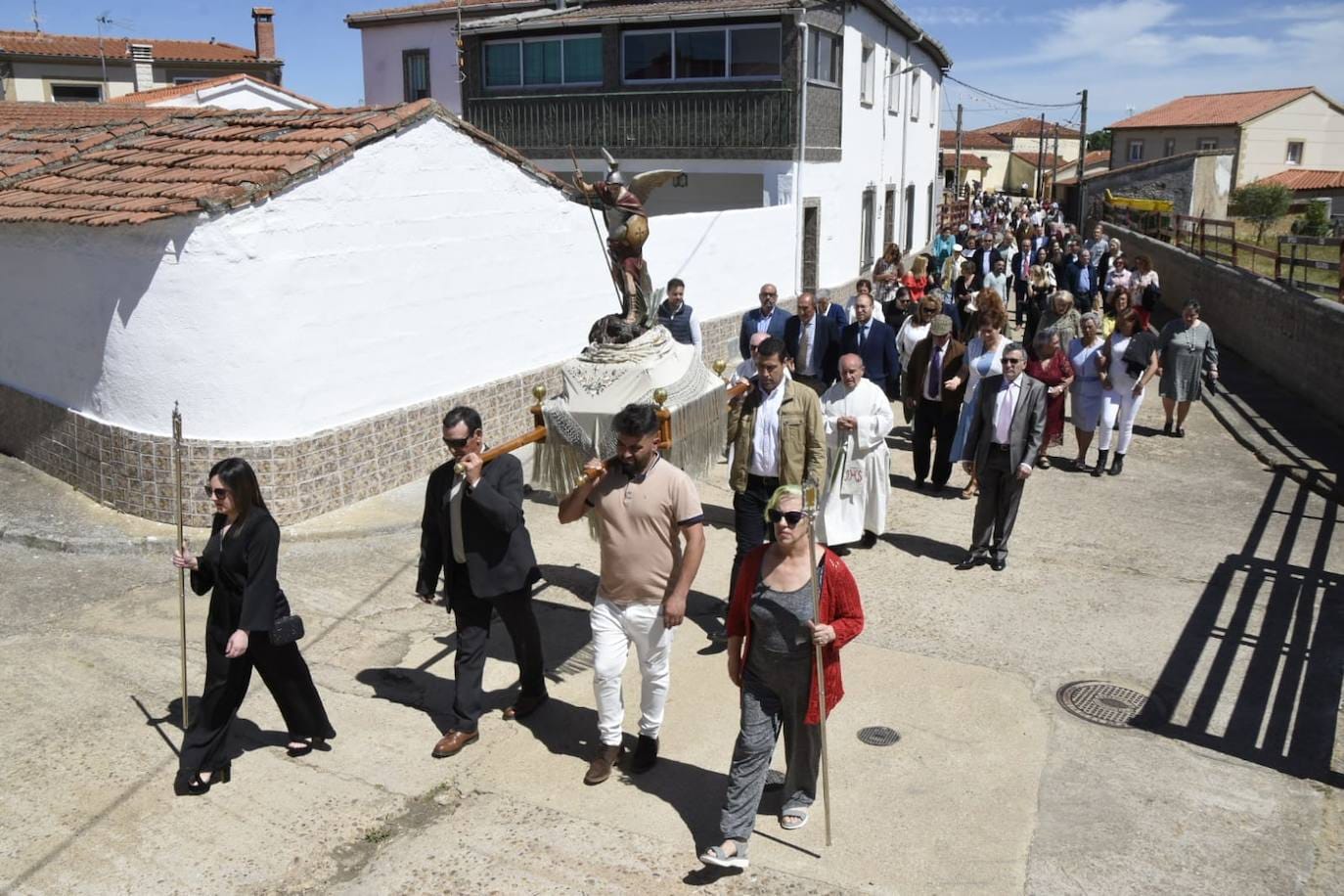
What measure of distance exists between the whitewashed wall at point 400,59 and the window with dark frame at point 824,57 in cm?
846

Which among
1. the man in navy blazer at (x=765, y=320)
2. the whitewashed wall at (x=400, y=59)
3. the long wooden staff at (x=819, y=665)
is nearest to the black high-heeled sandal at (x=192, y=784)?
the long wooden staff at (x=819, y=665)

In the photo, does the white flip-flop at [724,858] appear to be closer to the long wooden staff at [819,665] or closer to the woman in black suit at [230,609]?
the long wooden staff at [819,665]

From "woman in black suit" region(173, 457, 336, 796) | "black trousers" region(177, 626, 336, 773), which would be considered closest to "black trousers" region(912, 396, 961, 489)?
"black trousers" region(177, 626, 336, 773)

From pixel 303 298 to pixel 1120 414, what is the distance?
7722 mm

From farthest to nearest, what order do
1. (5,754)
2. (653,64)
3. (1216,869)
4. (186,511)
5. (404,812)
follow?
(653,64)
(186,511)
(5,754)
(404,812)
(1216,869)

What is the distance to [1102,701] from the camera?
6355 millimetres

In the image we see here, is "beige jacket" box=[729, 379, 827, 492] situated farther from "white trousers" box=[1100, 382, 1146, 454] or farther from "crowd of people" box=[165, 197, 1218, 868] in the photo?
"white trousers" box=[1100, 382, 1146, 454]

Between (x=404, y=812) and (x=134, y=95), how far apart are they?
24689 millimetres

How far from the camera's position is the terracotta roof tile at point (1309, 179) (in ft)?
167

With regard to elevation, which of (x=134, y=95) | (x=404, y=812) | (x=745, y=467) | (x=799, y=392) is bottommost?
(x=404, y=812)

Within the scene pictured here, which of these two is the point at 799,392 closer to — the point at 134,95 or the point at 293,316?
the point at 293,316

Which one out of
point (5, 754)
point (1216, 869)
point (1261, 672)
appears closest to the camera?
point (1216, 869)

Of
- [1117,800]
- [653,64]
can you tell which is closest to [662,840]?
[1117,800]

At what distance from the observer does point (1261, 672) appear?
264 inches
